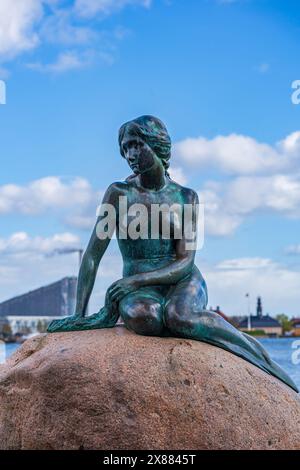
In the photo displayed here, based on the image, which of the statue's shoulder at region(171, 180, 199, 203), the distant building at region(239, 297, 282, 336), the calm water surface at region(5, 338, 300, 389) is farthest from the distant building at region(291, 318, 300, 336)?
the statue's shoulder at region(171, 180, 199, 203)

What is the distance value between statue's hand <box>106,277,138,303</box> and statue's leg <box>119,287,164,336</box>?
0.20ft

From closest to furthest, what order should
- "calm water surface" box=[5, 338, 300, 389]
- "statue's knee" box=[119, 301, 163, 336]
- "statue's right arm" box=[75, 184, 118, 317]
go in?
"statue's knee" box=[119, 301, 163, 336]
"statue's right arm" box=[75, 184, 118, 317]
"calm water surface" box=[5, 338, 300, 389]

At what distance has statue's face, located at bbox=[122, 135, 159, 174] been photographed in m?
6.21

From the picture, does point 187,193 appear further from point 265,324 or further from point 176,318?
point 265,324

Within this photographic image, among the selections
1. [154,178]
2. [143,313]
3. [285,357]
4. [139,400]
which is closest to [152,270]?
[143,313]

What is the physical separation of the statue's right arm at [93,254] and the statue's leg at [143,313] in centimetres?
48

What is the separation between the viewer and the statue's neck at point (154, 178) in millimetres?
6312

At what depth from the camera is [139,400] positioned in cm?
537

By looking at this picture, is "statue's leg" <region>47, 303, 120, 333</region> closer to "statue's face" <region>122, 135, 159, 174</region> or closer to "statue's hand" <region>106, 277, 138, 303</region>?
"statue's hand" <region>106, 277, 138, 303</region>

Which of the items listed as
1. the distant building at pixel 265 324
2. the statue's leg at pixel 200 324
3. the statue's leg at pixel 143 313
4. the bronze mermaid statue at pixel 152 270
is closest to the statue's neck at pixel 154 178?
the bronze mermaid statue at pixel 152 270

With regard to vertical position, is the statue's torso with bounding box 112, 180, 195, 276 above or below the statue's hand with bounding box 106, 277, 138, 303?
above

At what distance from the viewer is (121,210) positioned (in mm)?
6336
